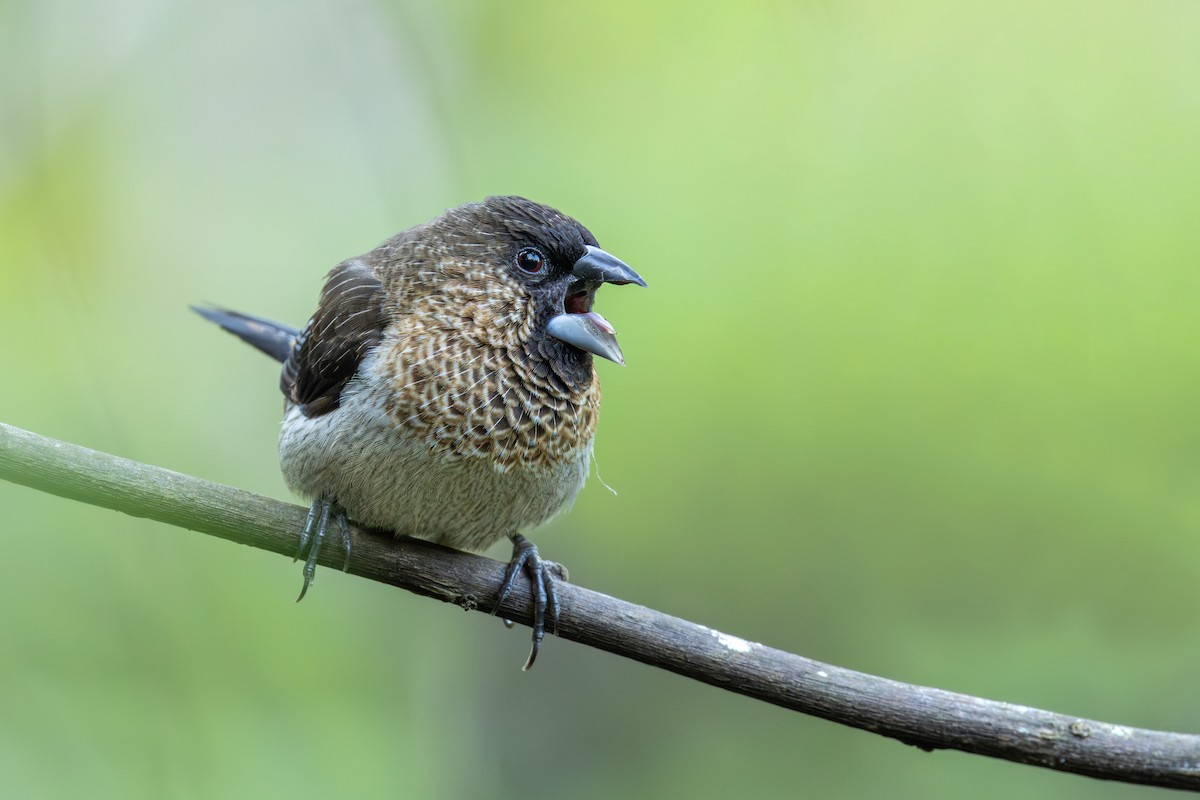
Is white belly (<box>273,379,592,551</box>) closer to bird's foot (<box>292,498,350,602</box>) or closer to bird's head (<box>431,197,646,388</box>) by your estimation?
bird's foot (<box>292,498,350,602</box>)

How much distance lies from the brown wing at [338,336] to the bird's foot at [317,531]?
1.00ft

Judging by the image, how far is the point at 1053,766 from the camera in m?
2.38

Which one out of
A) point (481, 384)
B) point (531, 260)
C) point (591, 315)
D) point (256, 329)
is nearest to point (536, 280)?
point (531, 260)

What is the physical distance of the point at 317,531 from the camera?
272 centimetres

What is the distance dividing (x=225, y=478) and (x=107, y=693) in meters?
1.06

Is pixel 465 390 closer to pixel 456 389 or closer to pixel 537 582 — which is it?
pixel 456 389

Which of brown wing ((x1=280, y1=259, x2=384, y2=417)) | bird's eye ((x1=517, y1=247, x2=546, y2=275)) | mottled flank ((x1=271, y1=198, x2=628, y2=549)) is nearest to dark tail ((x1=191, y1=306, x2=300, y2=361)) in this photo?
brown wing ((x1=280, y1=259, x2=384, y2=417))

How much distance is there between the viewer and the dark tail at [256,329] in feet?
12.8

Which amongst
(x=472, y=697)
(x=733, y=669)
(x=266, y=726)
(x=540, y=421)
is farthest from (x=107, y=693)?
(x=733, y=669)

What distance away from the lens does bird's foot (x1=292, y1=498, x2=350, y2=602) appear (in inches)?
105

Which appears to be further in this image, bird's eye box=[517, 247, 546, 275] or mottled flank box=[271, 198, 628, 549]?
bird's eye box=[517, 247, 546, 275]

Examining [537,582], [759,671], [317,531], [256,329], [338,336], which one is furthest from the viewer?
[256,329]

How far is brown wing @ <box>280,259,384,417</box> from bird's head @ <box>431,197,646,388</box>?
0.82ft

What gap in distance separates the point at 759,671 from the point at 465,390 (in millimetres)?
1023
